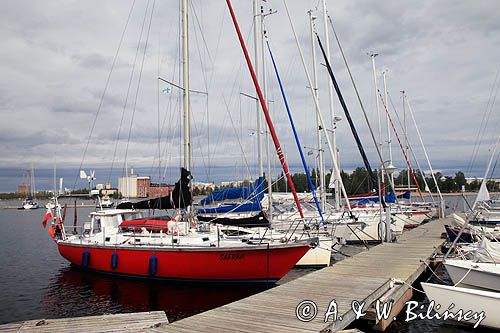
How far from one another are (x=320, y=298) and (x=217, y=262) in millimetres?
5197

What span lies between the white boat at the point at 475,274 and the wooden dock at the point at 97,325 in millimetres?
7773

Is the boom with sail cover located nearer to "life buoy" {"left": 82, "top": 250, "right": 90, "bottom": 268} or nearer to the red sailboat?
the red sailboat

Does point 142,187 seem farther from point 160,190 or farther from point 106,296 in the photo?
point 106,296

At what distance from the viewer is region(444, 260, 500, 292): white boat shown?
34.2 feet

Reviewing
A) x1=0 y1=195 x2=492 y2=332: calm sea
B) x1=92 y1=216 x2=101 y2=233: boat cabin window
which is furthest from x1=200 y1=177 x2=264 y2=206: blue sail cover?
x1=0 y1=195 x2=492 y2=332: calm sea

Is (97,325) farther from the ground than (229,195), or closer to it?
closer to it

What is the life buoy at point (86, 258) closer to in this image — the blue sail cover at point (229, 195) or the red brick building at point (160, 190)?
the red brick building at point (160, 190)

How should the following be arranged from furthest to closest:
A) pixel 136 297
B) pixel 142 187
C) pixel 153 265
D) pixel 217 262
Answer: pixel 142 187 → pixel 153 265 → pixel 136 297 → pixel 217 262

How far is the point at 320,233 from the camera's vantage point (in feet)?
61.4

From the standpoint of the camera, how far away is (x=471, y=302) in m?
9.39

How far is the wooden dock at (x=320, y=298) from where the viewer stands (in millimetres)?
7949

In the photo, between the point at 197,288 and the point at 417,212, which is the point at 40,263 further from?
the point at 417,212

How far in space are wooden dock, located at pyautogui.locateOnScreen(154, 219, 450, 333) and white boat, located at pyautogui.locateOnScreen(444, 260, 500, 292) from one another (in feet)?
4.30

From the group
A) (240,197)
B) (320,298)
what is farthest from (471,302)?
(240,197)
